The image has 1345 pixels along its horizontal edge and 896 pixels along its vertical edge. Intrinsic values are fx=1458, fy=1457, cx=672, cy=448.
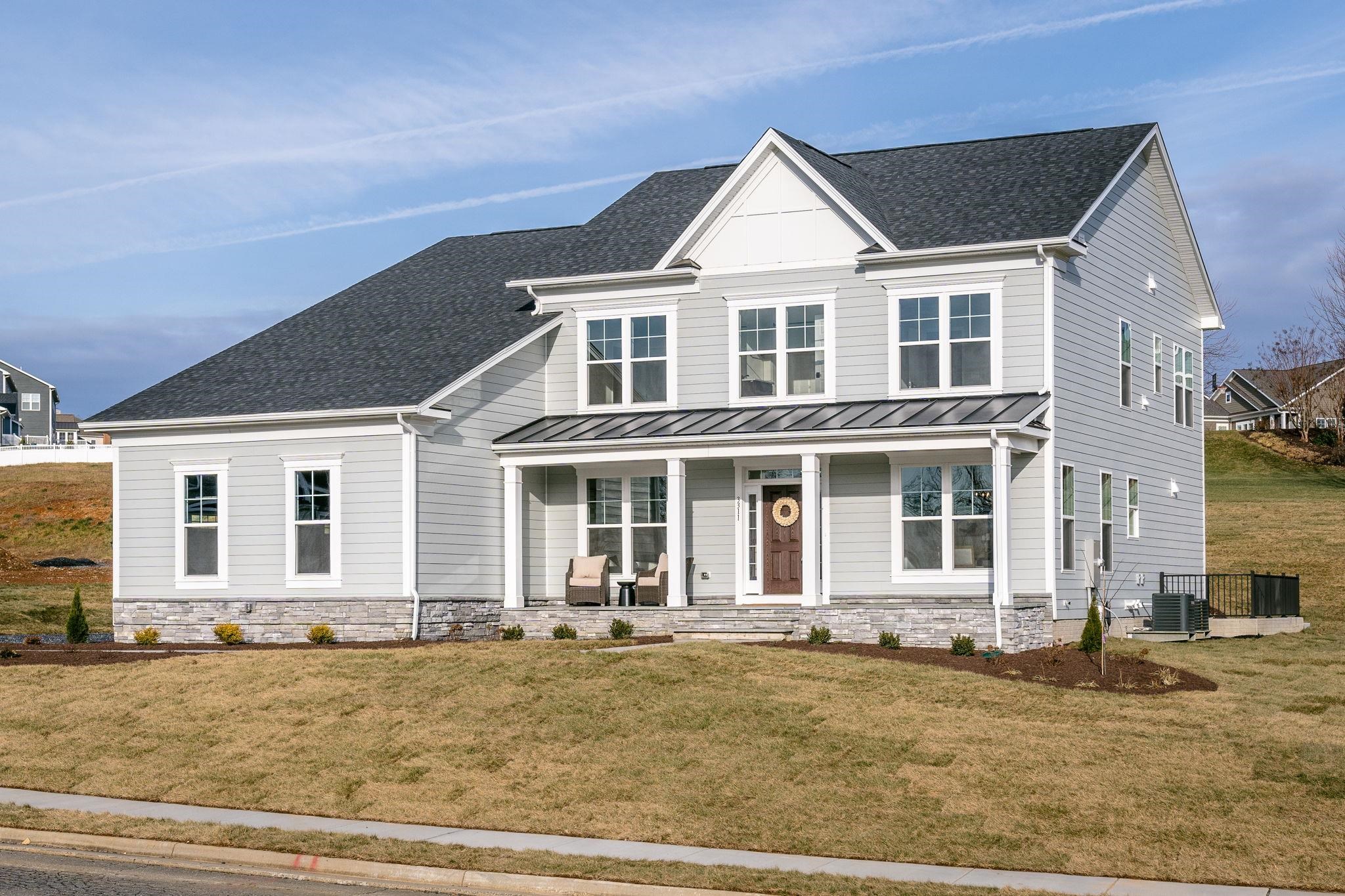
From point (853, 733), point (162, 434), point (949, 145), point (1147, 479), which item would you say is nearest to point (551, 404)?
point (162, 434)

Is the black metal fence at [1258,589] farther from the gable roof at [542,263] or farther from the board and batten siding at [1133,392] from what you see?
the gable roof at [542,263]

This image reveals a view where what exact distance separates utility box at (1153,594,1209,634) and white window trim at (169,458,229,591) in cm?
1768

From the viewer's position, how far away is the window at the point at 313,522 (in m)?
26.8

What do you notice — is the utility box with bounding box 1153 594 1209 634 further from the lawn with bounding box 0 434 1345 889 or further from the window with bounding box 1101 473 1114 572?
the lawn with bounding box 0 434 1345 889

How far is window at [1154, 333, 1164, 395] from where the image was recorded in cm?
3078

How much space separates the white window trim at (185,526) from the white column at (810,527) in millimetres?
11074

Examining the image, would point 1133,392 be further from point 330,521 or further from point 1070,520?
point 330,521

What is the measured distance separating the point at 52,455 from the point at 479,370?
67.8 metres

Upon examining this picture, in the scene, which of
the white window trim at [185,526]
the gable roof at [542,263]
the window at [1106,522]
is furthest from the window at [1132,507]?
the white window trim at [185,526]

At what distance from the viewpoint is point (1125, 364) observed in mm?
28891

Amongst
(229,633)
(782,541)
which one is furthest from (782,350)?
(229,633)

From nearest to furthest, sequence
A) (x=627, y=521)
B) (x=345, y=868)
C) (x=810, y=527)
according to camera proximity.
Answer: (x=345, y=868)
(x=810, y=527)
(x=627, y=521)

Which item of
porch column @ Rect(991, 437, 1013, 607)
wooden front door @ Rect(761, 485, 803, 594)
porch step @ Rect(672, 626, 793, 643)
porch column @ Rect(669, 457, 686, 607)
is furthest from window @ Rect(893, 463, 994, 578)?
porch column @ Rect(669, 457, 686, 607)

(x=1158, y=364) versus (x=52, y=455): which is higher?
(x=1158, y=364)
